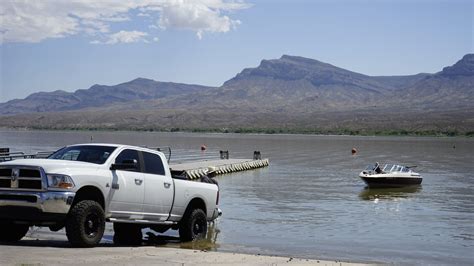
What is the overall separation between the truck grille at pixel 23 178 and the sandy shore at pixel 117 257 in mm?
1087

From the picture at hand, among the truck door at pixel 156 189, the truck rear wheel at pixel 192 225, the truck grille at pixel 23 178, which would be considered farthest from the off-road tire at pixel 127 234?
the truck grille at pixel 23 178

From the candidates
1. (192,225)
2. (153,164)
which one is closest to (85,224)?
(153,164)

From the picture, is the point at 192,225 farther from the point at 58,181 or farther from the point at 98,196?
the point at 58,181

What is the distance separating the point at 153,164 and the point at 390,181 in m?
28.1

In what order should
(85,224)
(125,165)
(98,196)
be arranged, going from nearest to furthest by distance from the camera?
(85,224), (98,196), (125,165)

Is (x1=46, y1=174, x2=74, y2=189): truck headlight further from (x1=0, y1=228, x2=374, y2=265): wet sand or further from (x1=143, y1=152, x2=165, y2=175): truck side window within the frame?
(x1=143, y1=152, x2=165, y2=175): truck side window

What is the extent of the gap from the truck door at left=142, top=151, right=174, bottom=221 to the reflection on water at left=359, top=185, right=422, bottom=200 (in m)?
21.4

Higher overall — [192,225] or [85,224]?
[85,224]

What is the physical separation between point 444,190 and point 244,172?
17955 mm

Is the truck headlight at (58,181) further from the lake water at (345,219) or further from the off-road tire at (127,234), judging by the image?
the lake water at (345,219)

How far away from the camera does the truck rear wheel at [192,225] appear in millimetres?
15172

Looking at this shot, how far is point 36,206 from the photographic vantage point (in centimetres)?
1221

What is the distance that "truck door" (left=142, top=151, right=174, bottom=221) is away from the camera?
14008 mm

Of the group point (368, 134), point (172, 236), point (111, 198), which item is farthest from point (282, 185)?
point (368, 134)
